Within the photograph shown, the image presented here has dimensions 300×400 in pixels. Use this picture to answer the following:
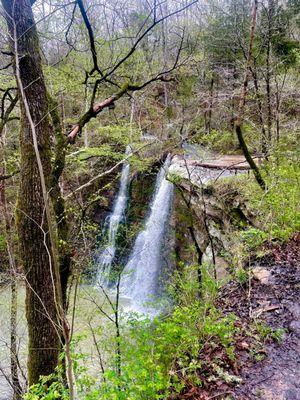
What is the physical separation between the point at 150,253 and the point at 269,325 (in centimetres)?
879

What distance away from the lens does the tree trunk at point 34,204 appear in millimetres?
3170

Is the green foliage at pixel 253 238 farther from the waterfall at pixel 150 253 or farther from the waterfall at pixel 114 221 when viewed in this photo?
the waterfall at pixel 114 221

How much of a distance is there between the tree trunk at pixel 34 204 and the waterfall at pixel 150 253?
7.46 meters

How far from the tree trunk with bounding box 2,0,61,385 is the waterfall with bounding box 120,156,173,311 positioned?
7.46 metres

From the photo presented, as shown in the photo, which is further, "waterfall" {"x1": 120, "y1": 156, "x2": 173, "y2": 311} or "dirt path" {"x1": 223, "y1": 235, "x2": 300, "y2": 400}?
"waterfall" {"x1": 120, "y1": 156, "x2": 173, "y2": 311}

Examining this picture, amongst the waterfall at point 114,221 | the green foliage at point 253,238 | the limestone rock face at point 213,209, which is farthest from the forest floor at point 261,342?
the waterfall at point 114,221

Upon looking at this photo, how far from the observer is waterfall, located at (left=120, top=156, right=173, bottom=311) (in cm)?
1117

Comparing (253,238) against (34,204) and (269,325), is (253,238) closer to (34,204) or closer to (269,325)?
(269,325)

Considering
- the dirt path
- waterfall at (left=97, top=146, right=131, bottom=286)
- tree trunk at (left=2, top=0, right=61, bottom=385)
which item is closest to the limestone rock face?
the dirt path

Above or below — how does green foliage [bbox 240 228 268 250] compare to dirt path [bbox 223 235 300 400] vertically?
above

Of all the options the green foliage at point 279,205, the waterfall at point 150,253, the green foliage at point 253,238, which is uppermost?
the green foliage at point 279,205

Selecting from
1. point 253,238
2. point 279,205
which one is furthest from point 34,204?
point 279,205

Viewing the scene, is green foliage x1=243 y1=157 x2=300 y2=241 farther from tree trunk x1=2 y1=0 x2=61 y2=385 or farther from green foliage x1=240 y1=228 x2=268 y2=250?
tree trunk x1=2 y1=0 x2=61 y2=385

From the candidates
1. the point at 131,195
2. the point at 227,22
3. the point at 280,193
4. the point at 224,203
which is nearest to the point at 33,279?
the point at 280,193
